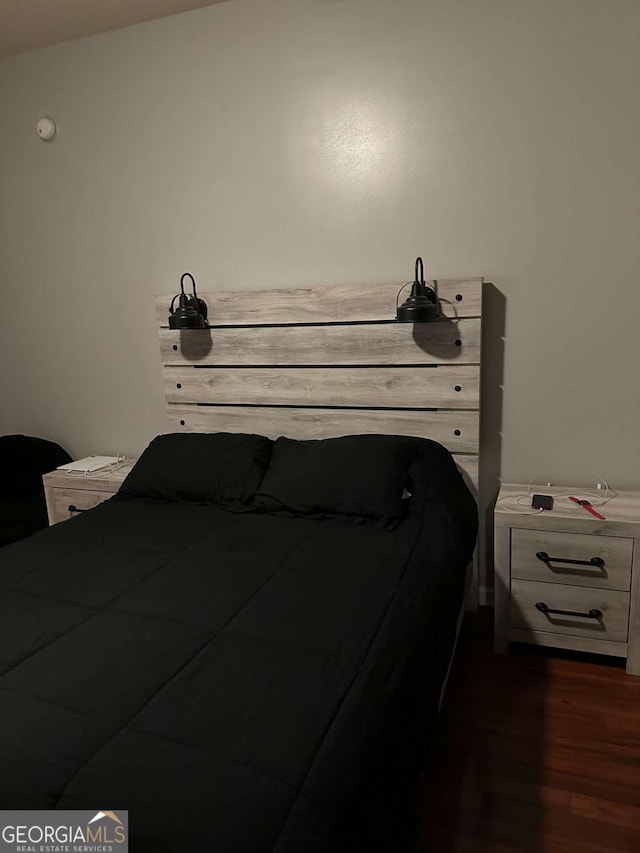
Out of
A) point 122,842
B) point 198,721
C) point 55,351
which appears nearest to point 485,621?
point 198,721

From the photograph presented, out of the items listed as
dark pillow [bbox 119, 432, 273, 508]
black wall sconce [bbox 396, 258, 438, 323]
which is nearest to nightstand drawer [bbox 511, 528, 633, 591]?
black wall sconce [bbox 396, 258, 438, 323]

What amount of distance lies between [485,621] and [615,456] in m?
0.88

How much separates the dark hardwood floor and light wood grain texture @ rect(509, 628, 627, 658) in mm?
70

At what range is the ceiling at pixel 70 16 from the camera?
2553 millimetres

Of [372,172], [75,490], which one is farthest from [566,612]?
[75,490]

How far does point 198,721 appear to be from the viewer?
1.18 meters

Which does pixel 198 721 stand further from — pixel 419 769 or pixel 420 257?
pixel 420 257

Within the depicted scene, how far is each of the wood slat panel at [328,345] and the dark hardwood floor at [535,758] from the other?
1219 millimetres

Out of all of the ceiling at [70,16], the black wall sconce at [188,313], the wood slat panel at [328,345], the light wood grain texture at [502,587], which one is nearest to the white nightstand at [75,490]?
the wood slat panel at [328,345]

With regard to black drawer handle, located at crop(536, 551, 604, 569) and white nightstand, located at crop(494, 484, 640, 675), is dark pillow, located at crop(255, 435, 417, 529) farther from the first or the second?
black drawer handle, located at crop(536, 551, 604, 569)

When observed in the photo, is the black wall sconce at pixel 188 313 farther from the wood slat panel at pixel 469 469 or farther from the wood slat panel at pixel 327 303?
the wood slat panel at pixel 469 469

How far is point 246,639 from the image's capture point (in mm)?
1468

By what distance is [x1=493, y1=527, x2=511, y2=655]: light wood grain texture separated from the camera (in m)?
2.26

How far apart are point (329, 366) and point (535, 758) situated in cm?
166
